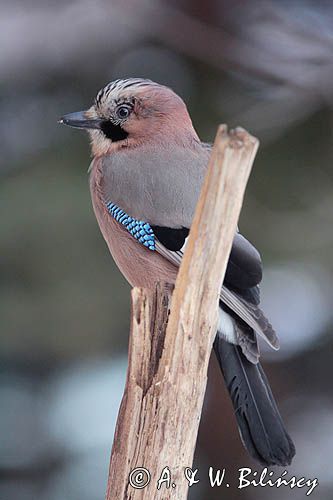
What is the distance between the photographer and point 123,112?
2264 mm

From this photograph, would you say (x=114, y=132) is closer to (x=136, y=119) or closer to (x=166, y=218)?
(x=136, y=119)

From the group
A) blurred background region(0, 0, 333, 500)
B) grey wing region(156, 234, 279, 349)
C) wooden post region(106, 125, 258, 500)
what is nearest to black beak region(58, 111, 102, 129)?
grey wing region(156, 234, 279, 349)

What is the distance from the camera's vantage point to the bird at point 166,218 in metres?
1.85

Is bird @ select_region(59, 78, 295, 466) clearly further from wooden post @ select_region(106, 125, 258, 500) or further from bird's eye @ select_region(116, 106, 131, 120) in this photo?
wooden post @ select_region(106, 125, 258, 500)

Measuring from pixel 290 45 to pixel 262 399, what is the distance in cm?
187

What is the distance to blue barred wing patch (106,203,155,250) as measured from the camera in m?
2.05

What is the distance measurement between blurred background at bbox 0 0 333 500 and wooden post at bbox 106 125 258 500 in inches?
57.4

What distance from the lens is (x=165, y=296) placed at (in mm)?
1625

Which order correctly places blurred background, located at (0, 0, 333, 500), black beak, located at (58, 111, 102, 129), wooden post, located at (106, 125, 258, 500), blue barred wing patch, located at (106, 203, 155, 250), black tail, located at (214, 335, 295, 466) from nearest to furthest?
wooden post, located at (106, 125, 258, 500) < black tail, located at (214, 335, 295, 466) < blue barred wing patch, located at (106, 203, 155, 250) < black beak, located at (58, 111, 102, 129) < blurred background, located at (0, 0, 333, 500)

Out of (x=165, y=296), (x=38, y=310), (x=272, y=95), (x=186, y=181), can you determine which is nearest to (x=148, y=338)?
(x=165, y=296)

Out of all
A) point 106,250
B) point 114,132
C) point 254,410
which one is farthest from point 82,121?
point 106,250

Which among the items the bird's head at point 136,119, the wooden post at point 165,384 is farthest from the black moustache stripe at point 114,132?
the wooden post at point 165,384

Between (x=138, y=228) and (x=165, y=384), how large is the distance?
22.3 inches

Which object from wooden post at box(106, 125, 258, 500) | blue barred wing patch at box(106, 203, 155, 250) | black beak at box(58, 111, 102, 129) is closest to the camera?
wooden post at box(106, 125, 258, 500)
